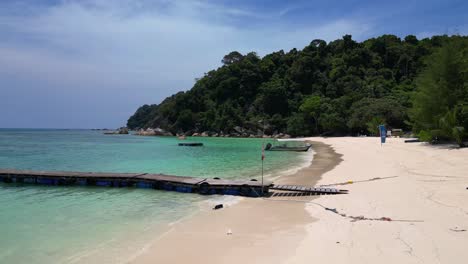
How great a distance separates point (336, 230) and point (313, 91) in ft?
300

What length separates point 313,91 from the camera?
95.6 meters

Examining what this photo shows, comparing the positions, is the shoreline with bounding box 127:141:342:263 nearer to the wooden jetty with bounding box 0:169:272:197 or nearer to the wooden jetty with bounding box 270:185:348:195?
the wooden jetty with bounding box 270:185:348:195

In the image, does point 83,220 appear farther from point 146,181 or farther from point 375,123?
point 375,123

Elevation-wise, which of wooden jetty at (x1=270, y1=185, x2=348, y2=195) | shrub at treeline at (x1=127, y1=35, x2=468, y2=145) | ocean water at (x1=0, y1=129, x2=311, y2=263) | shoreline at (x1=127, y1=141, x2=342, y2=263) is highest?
shrub at treeline at (x1=127, y1=35, x2=468, y2=145)

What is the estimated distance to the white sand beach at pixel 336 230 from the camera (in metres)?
6.23

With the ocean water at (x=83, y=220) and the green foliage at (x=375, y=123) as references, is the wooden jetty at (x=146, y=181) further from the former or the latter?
the green foliage at (x=375, y=123)

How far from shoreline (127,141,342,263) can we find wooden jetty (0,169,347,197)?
1.95m

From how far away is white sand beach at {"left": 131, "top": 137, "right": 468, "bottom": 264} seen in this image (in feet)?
20.5

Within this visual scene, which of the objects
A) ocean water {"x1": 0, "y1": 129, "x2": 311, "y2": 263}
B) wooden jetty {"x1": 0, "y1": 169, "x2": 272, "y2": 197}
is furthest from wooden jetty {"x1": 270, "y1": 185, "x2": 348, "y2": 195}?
ocean water {"x1": 0, "y1": 129, "x2": 311, "y2": 263}

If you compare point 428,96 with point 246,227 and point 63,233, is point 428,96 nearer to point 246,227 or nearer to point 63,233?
point 246,227

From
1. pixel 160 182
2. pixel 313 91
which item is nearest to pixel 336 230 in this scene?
pixel 160 182

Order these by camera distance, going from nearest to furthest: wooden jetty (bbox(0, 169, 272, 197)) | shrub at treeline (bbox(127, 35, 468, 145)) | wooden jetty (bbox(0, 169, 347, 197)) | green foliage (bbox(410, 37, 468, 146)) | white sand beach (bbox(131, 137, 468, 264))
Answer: white sand beach (bbox(131, 137, 468, 264))
wooden jetty (bbox(0, 169, 347, 197))
wooden jetty (bbox(0, 169, 272, 197))
green foliage (bbox(410, 37, 468, 146))
shrub at treeline (bbox(127, 35, 468, 145))

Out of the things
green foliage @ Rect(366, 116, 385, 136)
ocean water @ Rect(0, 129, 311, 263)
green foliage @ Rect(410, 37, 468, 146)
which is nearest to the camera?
ocean water @ Rect(0, 129, 311, 263)

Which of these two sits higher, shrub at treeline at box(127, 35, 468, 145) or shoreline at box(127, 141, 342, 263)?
shrub at treeline at box(127, 35, 468, 145)
